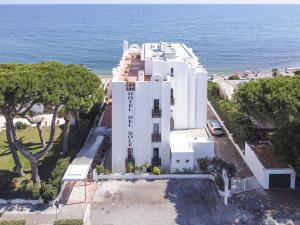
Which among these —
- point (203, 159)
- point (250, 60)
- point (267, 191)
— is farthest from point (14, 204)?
point (250, 60)

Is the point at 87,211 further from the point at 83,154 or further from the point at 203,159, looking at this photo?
the point at 203,159

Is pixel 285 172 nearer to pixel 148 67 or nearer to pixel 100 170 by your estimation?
pixel 100 170

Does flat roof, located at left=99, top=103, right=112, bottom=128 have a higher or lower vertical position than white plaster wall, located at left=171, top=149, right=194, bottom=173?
higher

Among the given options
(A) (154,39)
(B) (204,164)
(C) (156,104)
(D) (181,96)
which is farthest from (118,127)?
(A) (154,39)

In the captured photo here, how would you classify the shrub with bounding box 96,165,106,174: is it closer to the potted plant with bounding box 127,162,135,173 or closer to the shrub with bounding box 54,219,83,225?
the potted plant with bounding box 127,162,135,173

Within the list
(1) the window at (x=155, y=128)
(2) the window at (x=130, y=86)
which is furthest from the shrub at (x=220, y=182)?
(2) the window at (x=130, y=86)

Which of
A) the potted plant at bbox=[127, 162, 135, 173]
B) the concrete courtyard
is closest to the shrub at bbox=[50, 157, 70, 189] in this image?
the concrete courtyard
